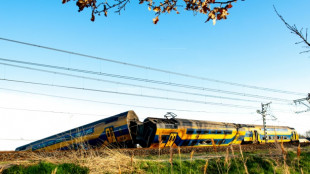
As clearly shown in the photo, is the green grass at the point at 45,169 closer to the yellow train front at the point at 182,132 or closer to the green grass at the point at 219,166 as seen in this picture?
the green grass at the point at 219,166

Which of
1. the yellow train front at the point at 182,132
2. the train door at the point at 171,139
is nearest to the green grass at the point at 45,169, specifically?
the yellow train front at the point at 182,132

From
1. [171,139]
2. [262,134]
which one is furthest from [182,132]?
[262,134]

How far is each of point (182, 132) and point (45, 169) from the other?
1394 cm

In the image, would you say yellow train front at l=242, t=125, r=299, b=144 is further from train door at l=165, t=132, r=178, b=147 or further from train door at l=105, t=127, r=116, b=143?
train door at l=105, t=127, r=116, b=143

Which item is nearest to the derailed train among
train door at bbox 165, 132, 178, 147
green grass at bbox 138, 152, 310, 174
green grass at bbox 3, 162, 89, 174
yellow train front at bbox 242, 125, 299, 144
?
train door at bbox 165, 132, 178, 147

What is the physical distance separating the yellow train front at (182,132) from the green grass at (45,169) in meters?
9.67

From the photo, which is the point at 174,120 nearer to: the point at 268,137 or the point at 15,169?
the point at 15,169

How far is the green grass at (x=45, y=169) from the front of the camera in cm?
523

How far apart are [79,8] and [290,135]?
35.1 m

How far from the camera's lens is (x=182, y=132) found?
60.2ft

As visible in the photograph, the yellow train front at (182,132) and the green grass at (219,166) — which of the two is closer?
the green grass at (219,166)

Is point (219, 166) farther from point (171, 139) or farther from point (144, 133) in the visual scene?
point (144, 133)

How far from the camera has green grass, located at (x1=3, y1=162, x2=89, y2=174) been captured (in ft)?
17.2

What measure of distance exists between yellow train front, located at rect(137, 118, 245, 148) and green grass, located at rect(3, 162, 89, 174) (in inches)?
381
